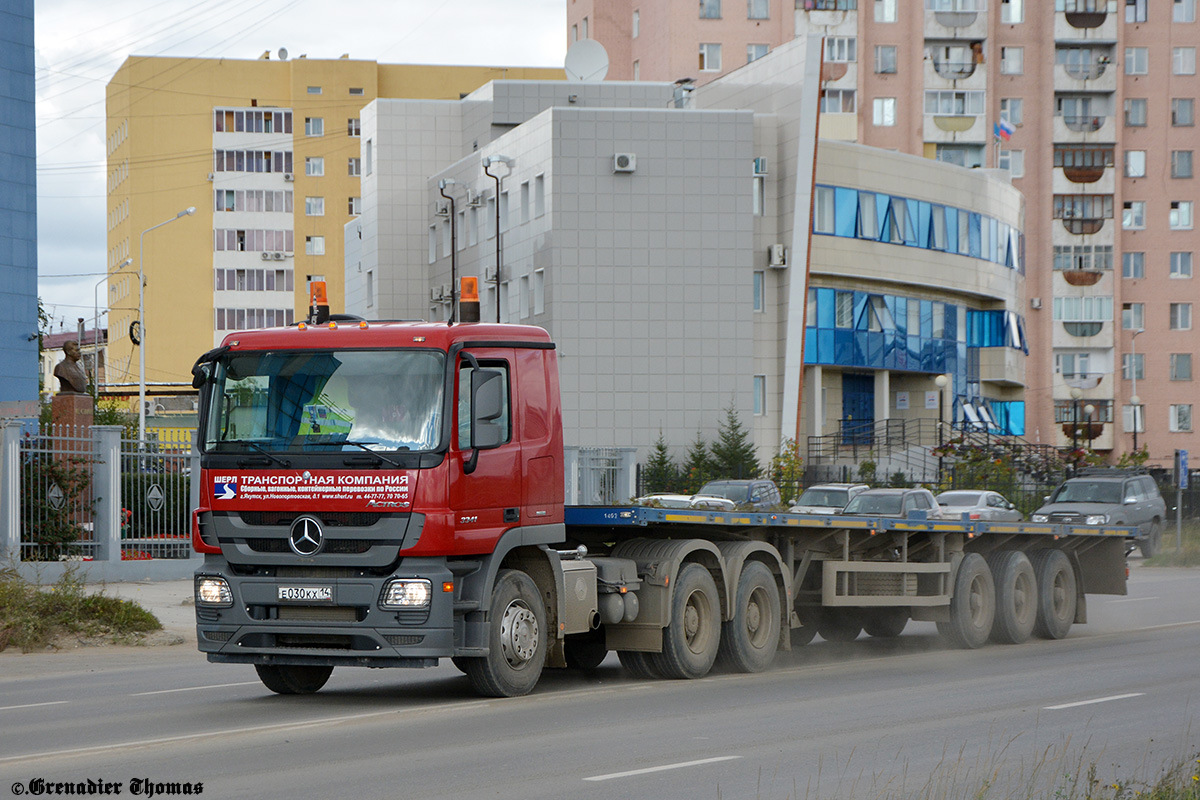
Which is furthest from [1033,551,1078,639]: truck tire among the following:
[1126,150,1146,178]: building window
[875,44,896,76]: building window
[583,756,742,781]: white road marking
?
[1126,150,1146,178]: building window

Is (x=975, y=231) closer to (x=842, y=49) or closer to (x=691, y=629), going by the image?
(x=842, y=49)

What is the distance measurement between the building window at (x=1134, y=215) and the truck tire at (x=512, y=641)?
8119cm

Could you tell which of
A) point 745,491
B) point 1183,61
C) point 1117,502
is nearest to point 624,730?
point 745,491

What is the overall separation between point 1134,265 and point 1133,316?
284cm

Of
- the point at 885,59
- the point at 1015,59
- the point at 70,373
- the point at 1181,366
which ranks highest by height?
the point at 1015,59

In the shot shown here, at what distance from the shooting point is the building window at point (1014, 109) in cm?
8538

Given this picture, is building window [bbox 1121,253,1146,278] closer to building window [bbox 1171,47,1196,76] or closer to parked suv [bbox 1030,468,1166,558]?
building window [bbox 1171,47,1196,76]

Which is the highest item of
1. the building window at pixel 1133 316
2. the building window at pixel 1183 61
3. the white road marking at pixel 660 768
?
the building window at pixel 1183 61

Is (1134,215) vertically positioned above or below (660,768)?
above

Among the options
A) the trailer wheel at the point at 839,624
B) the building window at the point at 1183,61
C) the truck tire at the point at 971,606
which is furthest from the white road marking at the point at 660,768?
the building window at the point at 1183,61

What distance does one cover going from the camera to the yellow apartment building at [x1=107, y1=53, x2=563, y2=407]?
337 ft

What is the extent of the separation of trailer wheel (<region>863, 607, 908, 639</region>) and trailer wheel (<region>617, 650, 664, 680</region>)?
432 centimetres

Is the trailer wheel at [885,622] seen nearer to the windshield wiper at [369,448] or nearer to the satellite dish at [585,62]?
the windshield wiper at [369,448]

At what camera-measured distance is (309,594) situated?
37.9 ft
